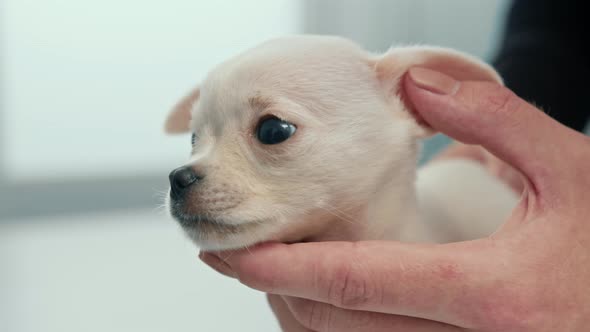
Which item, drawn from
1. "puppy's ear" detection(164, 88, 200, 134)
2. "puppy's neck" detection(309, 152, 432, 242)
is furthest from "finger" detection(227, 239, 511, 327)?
"puppy's ear" detection(164, 88, 200, 134)

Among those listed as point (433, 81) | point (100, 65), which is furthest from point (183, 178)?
point (100, 65)

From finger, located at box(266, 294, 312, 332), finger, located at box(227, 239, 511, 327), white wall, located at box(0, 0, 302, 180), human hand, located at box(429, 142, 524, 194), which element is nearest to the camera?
finger, located at box(227, 239, 511, 327)

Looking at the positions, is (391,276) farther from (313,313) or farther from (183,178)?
(183,178)

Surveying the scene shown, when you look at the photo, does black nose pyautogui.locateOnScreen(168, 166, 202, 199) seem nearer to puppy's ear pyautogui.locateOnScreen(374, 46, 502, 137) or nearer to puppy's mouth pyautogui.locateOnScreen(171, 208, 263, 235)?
puppy's mouth pyautogui.locateOnScreen(171, 208, 263, 235)

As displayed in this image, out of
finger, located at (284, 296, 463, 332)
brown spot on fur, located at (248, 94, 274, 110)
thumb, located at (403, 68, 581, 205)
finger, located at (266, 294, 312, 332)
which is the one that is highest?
brown spot on fur, located at (248, 94, 274, 110)

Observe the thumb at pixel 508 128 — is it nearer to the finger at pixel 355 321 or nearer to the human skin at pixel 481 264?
the human skin at pixel 481 264

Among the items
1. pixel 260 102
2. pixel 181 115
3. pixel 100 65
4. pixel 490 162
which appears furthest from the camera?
pixel 100 65

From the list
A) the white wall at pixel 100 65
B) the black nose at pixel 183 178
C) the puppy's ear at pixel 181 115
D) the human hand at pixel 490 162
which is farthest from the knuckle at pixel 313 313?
the white wall at pixel 100 65
